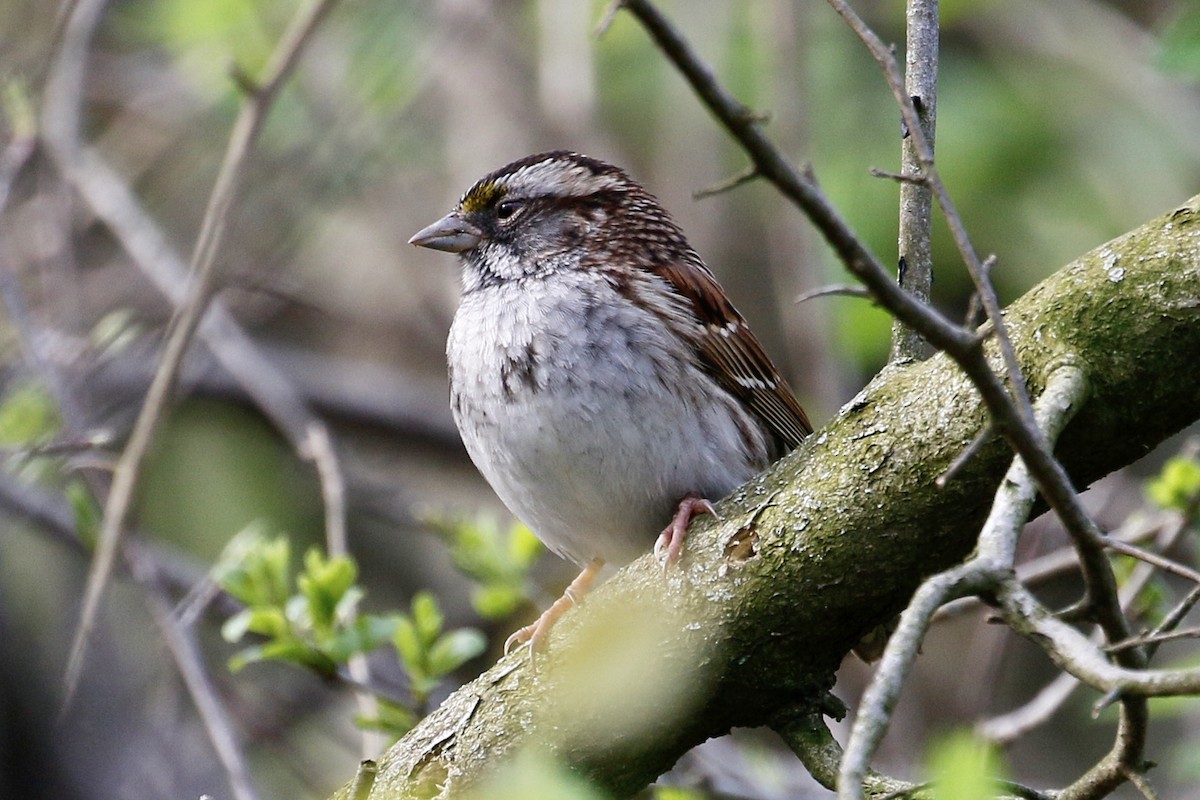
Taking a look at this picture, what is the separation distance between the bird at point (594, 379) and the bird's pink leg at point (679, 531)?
0.04 ft

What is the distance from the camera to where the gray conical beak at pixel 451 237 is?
380 cm

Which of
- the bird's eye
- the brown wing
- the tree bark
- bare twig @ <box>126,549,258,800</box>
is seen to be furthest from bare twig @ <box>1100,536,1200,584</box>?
the bird's eye

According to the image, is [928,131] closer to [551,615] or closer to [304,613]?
[551,615]

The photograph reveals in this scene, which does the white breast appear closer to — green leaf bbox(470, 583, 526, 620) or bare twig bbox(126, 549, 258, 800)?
green leaf bbox(470, 583, 526, 620)

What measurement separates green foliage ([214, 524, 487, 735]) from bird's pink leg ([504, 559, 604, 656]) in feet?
0.43

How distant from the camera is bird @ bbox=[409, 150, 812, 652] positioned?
3174 millimetres

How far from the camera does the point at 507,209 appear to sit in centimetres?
383

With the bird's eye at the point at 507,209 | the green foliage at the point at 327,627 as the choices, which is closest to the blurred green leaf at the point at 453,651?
the green foliage at the point at 327,627

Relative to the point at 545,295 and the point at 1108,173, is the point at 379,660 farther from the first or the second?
the point at 1108,173

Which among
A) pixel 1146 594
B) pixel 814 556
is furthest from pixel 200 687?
pixel 1146 594

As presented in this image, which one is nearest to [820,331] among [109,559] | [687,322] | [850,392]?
[850,392]

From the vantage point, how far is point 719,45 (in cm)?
599

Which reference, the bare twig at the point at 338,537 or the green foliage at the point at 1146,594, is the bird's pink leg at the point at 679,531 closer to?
the bare twig at the point at 338,537

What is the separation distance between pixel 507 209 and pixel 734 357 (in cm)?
75
